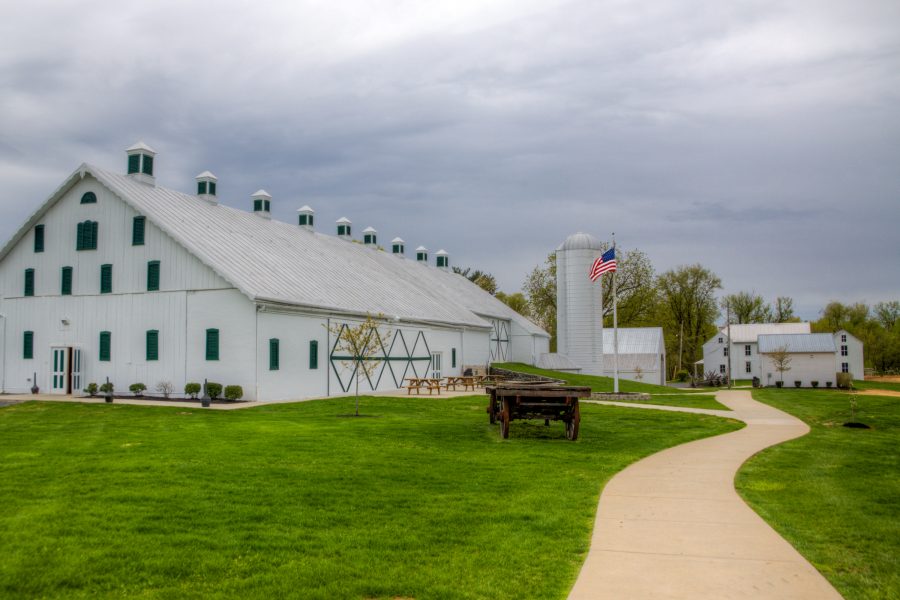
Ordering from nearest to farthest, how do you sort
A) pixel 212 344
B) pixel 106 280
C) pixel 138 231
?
pixel 212 344 < pixel 138 231 < pixel 106 280

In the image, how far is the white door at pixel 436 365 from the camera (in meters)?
39.4

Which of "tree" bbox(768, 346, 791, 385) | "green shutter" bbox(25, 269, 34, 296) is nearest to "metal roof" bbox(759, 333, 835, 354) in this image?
"tree" bbox(768, 346, 791, 385)

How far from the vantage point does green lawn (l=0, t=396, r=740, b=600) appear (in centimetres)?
639

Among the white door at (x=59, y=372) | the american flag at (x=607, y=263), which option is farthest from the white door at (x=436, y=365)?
the white door at (x=59, y=372)

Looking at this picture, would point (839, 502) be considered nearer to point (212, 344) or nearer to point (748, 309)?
point (212, 344)

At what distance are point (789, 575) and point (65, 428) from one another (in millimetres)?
16309

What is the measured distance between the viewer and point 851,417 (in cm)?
2486

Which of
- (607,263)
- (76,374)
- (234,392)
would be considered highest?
(607,263)

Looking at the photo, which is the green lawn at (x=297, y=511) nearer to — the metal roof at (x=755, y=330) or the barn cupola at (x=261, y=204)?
the barn cupola at (x=261, y=204)

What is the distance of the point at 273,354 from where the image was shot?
2738cm

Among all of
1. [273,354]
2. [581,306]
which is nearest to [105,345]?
[273,354]

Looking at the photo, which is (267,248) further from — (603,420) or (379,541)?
(379,541)

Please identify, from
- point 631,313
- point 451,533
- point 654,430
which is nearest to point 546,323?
point 631,313

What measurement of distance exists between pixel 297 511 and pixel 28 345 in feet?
90.2
